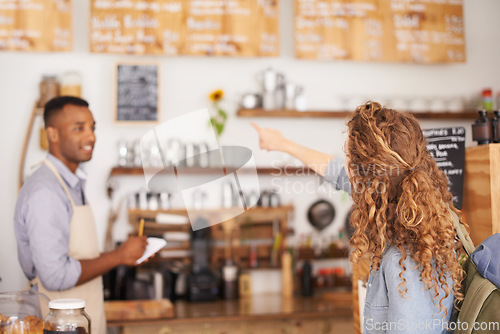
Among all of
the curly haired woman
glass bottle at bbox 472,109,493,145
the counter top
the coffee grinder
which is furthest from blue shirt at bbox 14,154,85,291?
glass bottle at bbox 472,109,493,145

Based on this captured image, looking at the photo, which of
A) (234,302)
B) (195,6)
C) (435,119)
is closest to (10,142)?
(195,6)

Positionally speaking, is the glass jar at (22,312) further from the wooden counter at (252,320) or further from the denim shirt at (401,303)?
the wooden counter at (252,320)

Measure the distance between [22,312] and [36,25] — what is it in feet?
7.92

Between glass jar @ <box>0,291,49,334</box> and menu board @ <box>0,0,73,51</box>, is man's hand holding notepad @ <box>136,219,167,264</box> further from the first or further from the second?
menu board @ <box>0,0,73,51</box>

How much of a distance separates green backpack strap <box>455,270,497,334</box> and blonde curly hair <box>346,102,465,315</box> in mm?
29

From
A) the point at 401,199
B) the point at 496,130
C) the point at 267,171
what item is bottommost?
the point at 267,171

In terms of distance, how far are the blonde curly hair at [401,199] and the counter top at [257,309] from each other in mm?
1865

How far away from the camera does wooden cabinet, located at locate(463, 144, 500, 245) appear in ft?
5.59

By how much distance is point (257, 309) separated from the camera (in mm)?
3176

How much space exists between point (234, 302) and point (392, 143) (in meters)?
2.40

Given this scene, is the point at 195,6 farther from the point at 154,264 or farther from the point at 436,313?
the point at 436,313

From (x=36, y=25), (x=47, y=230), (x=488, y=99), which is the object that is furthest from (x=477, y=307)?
(x=36, y=25)

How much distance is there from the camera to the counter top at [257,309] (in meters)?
2.99

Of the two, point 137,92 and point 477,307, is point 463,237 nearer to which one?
point 477,307
